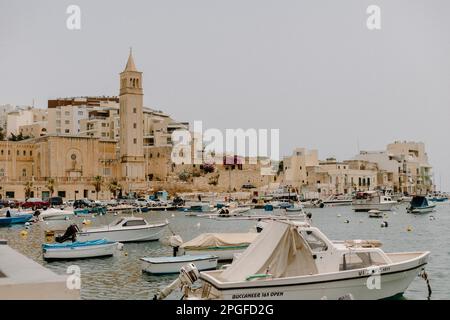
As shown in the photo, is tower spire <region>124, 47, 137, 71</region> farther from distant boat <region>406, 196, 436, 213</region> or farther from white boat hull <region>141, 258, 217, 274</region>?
white boat hull <region>141, 258, 217, 274</region>

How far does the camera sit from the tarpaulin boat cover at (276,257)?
32.2 feet

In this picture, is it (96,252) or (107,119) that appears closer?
(96,252)

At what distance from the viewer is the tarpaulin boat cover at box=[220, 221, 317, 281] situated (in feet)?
32.2

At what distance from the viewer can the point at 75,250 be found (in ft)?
62.3

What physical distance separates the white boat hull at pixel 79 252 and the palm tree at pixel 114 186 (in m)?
44.4

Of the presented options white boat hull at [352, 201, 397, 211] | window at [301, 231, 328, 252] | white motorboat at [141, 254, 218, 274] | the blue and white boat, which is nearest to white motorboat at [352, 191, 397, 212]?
white boat hull at [352, 201, 397, 211]

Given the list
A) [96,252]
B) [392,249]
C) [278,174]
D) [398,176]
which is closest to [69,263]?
[96,252]

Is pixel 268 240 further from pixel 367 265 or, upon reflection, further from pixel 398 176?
pixel 398 176

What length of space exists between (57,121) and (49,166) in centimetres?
1483

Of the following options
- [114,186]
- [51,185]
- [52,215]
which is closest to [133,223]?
[52,215]

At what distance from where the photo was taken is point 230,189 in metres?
75.9

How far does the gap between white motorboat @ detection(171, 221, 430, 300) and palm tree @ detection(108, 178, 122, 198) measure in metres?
54.1

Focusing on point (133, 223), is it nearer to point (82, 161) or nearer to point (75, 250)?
point (75, 250)

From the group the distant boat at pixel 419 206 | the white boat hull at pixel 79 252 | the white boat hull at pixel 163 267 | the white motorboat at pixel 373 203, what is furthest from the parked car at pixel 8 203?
the white boat hull at pixel 163 267
